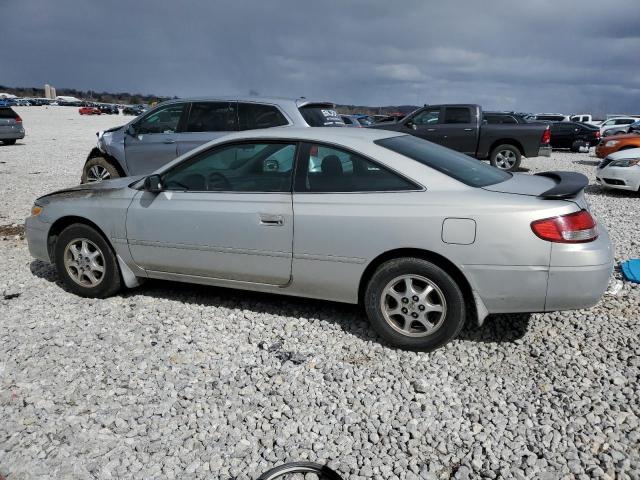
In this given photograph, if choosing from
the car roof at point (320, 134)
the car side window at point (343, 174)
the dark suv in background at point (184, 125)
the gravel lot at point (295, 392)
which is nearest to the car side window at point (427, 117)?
the dark suv in background at point (184, 125)

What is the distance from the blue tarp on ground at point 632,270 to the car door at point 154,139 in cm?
609

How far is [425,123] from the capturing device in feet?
50.9

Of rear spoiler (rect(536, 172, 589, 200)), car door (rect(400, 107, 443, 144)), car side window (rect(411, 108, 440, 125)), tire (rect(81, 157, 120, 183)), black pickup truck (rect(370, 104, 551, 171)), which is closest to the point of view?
rear spoiler (rect(536, 172, 589, 200))

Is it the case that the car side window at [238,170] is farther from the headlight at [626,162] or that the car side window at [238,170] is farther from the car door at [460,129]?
the car door at [460,129]

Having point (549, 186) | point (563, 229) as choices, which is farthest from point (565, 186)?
point (563, 229)

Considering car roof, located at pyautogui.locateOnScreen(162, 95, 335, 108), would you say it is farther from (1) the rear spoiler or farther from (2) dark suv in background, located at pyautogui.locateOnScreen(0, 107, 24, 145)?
(2) dark suv in background, located at pyautogui.locateOnScreen(0, 107, 24, 145)

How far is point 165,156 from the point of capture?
8.31m

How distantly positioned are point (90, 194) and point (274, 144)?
183 cm

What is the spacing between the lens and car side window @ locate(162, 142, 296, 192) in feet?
13.8

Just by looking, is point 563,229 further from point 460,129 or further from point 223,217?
point 460,129

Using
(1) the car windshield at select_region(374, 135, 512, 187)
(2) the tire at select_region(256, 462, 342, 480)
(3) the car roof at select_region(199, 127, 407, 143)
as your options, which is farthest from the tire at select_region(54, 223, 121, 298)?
(2) the tire at select_region(256, 462, 342, 480)

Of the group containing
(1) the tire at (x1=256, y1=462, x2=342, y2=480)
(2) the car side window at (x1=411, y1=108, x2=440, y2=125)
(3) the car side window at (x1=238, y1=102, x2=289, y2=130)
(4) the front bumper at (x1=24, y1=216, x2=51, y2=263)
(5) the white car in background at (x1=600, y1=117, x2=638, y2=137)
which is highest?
(5) the white car in background at (x1=600, y1=117, x2=638, y2=137)

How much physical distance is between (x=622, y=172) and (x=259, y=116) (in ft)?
24.3

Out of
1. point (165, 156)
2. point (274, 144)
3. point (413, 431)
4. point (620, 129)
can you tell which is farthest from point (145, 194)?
point (620, 129)
